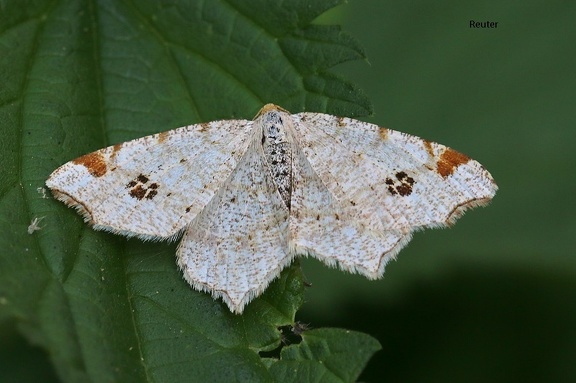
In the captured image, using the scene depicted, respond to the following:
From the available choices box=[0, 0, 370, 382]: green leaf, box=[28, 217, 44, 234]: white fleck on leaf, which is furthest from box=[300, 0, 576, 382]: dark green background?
box=[28, 217, 44, 234]: white fleck on leaf

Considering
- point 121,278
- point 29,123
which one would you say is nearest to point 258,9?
point 29,123

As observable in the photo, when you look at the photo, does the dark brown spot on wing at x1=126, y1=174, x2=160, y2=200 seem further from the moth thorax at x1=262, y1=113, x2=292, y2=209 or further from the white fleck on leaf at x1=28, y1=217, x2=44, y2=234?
the moth thorax at x1=262, y1=113, x2=292, y2=209

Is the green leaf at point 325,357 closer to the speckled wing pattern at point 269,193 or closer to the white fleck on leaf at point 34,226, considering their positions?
the speckled wing pattern at point 269,193

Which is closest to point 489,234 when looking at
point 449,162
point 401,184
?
point 449,162

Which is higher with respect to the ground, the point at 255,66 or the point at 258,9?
the point at 258,9

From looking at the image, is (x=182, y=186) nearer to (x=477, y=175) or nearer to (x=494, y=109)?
(x=477, y=175)

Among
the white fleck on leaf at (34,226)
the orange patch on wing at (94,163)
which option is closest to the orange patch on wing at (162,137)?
the orange patch on wing at (94,163)

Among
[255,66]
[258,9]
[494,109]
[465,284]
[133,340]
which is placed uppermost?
[258,9]
